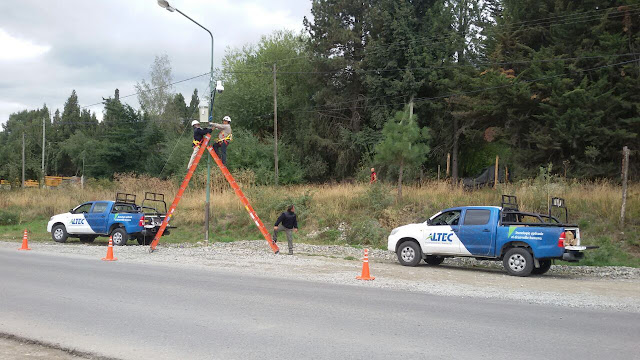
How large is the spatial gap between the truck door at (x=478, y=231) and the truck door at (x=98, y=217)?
1451 cm

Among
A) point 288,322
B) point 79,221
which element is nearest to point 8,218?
point 79,221

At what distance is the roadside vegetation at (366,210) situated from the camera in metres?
20.3

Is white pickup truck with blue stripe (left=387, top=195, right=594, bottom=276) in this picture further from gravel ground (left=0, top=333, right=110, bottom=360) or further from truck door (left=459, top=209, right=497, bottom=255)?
gravel ground (left=0, top=333, right=110, bottom=360)

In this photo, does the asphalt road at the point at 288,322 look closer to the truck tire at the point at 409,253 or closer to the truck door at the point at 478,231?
the truck door at the point at 478,231

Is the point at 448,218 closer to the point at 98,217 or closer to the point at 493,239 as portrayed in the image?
the point at 493,239

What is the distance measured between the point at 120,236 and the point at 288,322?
53.0ft

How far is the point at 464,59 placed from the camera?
4278 centimetres

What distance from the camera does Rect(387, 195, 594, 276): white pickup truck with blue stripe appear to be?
1445cm

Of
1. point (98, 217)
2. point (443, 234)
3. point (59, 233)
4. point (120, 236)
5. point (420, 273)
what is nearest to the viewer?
point (420, 273)

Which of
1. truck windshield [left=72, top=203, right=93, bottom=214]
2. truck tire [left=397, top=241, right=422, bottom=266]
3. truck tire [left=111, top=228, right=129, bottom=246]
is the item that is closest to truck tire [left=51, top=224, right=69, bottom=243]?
truck windshield [left=72, top=203, right=93, bottom=214]

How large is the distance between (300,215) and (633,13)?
822 inches

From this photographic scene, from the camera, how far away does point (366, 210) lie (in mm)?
25859

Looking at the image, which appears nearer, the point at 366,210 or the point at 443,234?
the point at 443,234

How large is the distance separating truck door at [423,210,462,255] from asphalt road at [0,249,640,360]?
5.30m
